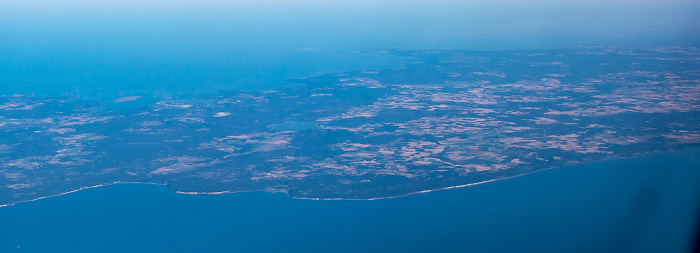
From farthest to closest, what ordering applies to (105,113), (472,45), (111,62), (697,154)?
(472,45) < (111,62) < (105,113) < (697,154)

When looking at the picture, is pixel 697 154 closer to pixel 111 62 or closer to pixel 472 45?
pixel 472 45

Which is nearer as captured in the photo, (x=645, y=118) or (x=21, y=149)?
(x=21, y=149)

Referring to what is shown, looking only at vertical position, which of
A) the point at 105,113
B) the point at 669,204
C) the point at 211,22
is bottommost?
the point at 669,204

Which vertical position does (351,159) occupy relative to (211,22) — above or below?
below

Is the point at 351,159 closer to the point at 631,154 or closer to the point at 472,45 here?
the point at 631,154

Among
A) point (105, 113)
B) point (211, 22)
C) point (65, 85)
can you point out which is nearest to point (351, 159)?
point (105, 113)

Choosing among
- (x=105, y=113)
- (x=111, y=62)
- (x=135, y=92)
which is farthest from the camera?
(x=111, y=62)
